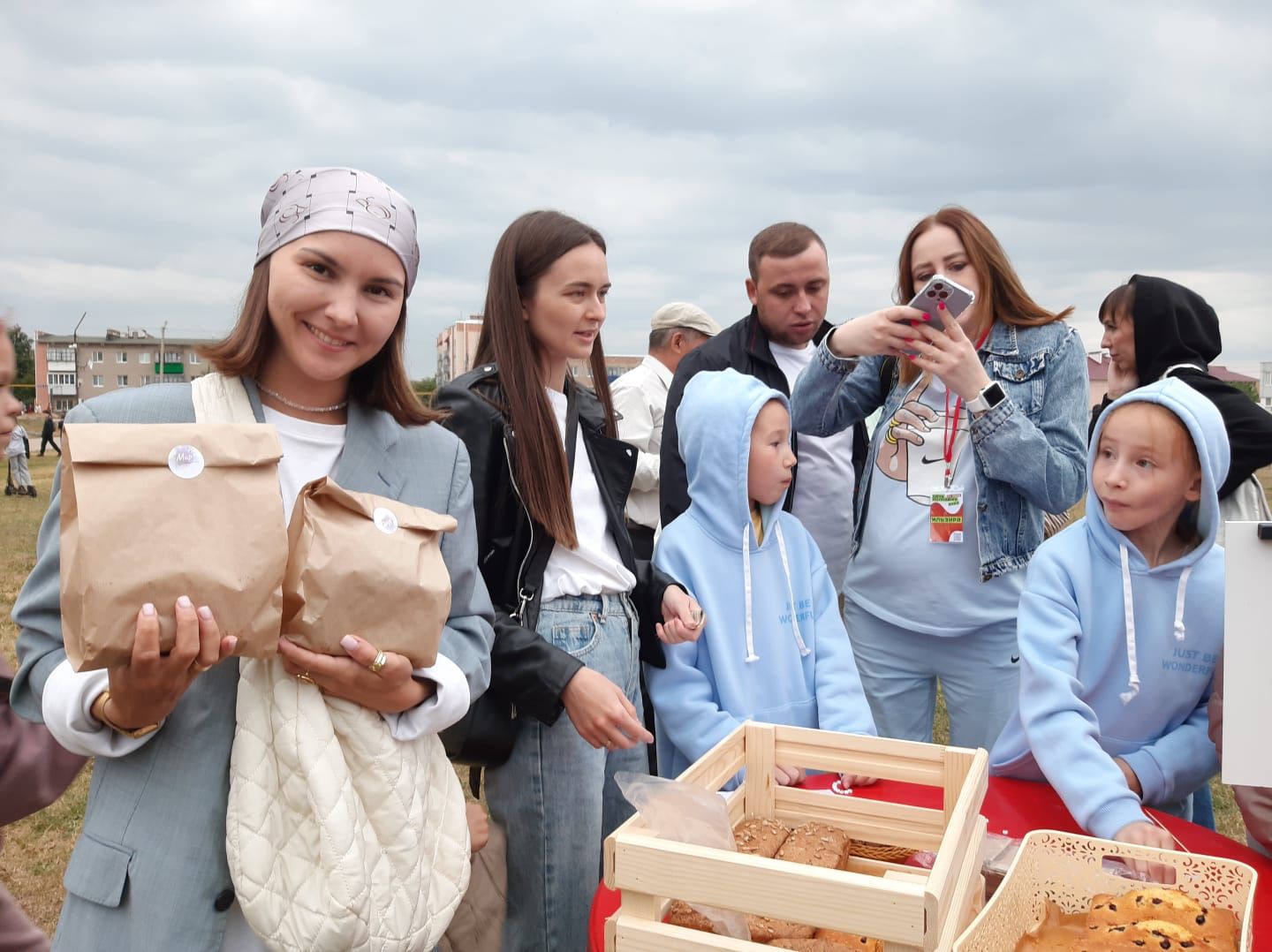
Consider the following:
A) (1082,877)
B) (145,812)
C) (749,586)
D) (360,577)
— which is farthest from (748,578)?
(145,812)

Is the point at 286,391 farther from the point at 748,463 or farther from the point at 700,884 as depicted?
the point at 748,463

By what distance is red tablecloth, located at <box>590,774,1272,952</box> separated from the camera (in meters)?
1.43

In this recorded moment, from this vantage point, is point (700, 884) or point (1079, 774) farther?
point (1079, 774)

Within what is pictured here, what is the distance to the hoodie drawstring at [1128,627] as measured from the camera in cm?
198

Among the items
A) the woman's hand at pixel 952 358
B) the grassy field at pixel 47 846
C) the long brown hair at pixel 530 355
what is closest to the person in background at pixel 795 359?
the woman's hand at pixel 952 358

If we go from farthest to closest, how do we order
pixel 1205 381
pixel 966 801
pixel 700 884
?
pixel 1205 381 < pixel 966 801 < pixel 700 884

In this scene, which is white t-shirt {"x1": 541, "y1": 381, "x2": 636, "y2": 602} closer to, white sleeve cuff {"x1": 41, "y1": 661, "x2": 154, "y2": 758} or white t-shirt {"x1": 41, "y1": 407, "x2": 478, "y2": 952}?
white t-shirt {"x1": 41, "y1": 407, "x2": 478, "y2": 952}

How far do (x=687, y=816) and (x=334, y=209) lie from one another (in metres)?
1.08

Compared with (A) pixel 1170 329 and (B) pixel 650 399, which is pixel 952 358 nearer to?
(A) pixel 1170 329

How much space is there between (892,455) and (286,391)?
6.04 feet

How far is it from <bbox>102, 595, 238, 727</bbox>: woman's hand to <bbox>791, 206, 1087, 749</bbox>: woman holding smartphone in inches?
79.2

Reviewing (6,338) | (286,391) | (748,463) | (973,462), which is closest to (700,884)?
(286,391)

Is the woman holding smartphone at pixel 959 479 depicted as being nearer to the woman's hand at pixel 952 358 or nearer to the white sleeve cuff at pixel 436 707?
the woman's hand at pixel 952 358

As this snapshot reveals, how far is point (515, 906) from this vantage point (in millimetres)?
2102
